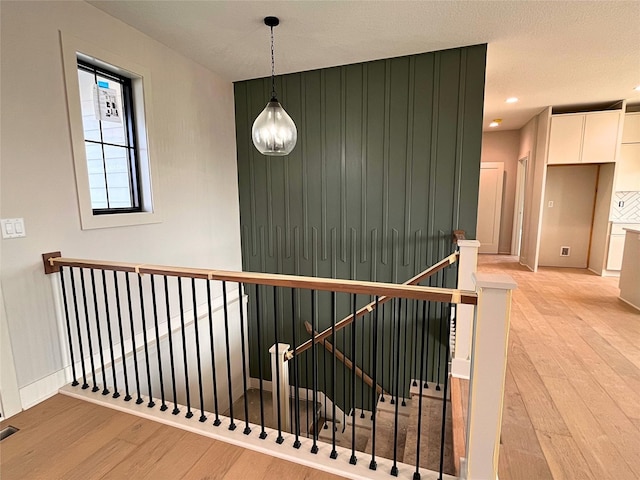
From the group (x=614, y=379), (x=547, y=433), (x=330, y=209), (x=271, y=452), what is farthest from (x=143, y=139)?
(x=614, y=379)

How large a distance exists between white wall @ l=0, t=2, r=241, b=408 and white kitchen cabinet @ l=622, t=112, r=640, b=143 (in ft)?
20.1

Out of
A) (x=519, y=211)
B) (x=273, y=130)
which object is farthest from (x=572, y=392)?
(x=519, y=211)

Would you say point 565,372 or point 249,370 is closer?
point 565,372

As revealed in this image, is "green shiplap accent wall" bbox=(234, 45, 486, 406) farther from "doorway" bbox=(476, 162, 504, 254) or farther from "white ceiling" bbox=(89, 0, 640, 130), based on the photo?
"doorway" bbox=(476, 162, 504, 254)

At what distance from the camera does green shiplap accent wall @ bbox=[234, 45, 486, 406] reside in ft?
10.4

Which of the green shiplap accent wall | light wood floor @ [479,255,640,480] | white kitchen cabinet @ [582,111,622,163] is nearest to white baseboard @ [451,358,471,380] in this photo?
light wood floor @ [479,255,640,480]

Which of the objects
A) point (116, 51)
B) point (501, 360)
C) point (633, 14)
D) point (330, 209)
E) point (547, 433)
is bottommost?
point (547, 433)

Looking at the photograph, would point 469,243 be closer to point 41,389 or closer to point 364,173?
point 364,173

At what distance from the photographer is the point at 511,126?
20.6 ft

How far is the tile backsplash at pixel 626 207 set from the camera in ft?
16.3

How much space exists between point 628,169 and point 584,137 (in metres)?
0.89

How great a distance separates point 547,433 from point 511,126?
19.8ft

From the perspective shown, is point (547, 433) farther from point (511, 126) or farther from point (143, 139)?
point (511, 126)

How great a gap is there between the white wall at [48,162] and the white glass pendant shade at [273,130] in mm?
1099
